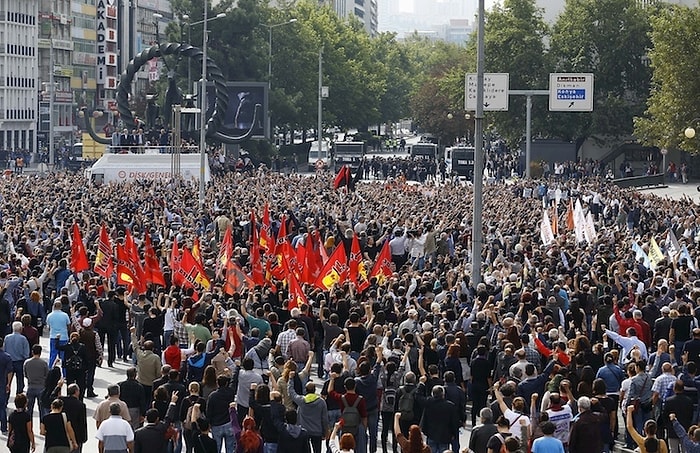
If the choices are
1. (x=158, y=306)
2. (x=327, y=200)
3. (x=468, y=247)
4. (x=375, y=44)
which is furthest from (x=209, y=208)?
(x=375, y=44)

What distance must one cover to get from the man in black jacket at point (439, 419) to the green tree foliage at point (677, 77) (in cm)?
5445

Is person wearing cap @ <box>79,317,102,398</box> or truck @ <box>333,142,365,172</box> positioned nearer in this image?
person wearing cap @ <box>79,317,102,398</box>

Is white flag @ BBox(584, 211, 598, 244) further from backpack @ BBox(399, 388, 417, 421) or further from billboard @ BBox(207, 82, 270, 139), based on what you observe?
billboard @ BBox(207, 82, 270, 139)

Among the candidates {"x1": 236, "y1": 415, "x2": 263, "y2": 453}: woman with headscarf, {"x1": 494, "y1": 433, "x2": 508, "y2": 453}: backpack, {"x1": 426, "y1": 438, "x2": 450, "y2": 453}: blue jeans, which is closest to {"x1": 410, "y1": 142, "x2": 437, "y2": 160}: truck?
{"x1": 426, "y1": 438, "x2": 450, "y2": 453}: blue jeans

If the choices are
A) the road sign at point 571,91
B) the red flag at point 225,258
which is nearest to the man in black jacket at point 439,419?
the red flag at point 225,258

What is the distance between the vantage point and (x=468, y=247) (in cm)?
3216

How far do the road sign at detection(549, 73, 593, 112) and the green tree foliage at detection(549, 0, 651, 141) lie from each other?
2416 centimetres

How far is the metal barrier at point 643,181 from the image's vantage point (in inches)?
2926

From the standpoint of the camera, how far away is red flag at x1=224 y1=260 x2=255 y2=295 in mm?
23812

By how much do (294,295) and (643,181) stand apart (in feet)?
182

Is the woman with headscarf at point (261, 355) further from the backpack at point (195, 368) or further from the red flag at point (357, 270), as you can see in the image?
the red flag at point (357, 270)

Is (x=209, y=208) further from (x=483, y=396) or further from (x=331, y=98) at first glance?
(x=331, y=98)

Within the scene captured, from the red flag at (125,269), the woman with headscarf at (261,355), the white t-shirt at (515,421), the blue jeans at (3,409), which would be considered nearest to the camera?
the white t-shirt at (515,421)

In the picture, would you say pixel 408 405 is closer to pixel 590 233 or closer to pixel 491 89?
pixel 590 233
